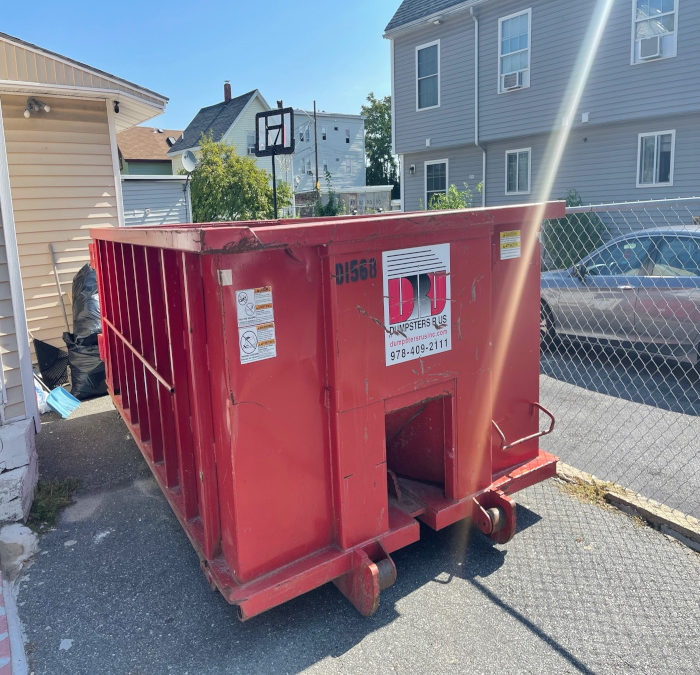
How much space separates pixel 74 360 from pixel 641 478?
5.79m

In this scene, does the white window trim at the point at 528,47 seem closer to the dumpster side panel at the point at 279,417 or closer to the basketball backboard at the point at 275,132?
the basketball backboard at the point at 275,132

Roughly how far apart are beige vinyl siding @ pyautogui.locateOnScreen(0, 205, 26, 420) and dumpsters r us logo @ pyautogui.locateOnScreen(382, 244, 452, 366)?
308cm

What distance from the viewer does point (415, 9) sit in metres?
17.9

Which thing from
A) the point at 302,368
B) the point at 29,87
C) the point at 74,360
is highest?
the point at 29,87

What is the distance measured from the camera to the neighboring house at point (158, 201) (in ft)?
51.9

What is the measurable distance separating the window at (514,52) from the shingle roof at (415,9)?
1.65 m

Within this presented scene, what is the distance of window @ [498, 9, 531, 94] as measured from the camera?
51.3ft

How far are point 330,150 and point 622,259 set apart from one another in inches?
1618

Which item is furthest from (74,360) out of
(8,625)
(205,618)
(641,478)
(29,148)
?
(641,478)

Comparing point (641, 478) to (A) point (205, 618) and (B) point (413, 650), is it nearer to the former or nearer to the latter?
(B) point (413, 650)

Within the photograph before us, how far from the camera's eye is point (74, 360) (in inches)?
260

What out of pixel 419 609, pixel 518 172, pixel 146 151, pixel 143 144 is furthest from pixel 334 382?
pixel 143 144

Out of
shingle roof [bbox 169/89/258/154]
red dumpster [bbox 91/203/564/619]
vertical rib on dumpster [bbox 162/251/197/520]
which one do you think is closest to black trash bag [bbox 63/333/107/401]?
red dumpster [bbox 91/203/564/619]

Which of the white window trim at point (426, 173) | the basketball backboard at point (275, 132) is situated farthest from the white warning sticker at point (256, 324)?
the white window trim at point (426, 173)
